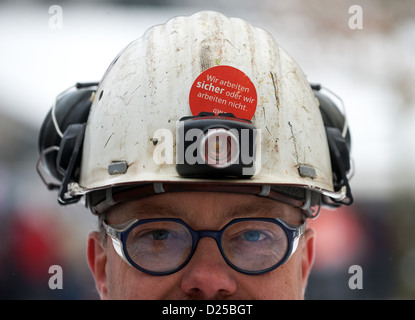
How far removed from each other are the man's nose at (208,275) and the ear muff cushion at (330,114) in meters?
0.86

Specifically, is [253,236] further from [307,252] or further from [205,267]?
[307,252]

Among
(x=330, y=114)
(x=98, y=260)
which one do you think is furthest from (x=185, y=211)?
(x=330, y=114)

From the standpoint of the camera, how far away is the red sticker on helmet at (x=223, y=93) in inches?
83.7

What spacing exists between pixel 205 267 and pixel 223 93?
632 mm

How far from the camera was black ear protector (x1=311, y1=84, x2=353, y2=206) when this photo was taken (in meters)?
2.46

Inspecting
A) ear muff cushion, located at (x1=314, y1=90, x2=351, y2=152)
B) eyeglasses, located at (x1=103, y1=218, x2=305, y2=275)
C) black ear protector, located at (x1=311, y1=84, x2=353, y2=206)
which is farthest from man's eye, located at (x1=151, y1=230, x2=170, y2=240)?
ear muff cushion, located at (x1=314, y1=90, x2=351, y2=152)

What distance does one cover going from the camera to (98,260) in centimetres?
255

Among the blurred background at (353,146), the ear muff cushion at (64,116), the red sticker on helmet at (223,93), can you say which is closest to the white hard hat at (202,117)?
the red sticker on helmet at (223,93)

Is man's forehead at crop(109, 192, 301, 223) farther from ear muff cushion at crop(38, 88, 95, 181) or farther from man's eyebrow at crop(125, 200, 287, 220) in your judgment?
ear muff cushion at crop(38, 88, 95, 181)

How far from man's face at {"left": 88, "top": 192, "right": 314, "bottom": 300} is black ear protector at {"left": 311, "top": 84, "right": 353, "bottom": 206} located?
1.12ft

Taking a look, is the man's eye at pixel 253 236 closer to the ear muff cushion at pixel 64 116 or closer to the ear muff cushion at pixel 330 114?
the ear muff cushion at pixel 330 114

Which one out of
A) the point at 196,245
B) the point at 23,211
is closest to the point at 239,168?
the point at 196,245
